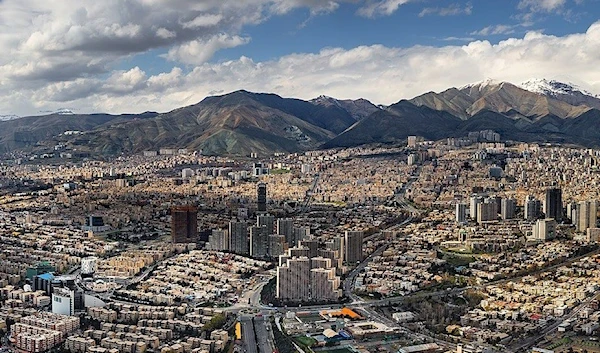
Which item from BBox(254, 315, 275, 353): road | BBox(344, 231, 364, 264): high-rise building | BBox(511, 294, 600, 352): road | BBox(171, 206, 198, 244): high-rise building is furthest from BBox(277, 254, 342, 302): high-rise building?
BBox(171, 206, 198, 244): high-rise building

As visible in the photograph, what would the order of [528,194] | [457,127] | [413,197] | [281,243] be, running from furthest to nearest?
[457,127], [413,197], [528,194], [281,243]

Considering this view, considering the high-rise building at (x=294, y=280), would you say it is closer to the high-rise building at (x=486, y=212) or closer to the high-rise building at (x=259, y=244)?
the high-rise building at (x=259, y=244)

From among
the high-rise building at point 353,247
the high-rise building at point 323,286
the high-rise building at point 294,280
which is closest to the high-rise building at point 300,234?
the high-rise building at point 353,247

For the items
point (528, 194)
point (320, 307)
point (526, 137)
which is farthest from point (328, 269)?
point (526, 137)

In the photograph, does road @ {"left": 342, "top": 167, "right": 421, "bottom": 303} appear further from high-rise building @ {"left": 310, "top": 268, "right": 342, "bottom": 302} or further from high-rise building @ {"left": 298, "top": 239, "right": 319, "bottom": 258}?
high-rise building @ {"left": 298, "top": 239, "right": 319, "bottom": 258}

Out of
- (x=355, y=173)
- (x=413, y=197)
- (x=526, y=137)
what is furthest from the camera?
(x=526, y=137)

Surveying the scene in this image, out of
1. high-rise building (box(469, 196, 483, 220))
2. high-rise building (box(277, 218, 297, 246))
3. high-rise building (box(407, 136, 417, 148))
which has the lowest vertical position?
high-rise building (box(277, 218, 297, 246))

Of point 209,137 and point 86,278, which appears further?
point 209,137

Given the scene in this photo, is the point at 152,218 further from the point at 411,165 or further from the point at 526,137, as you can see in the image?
the point at 526,137
